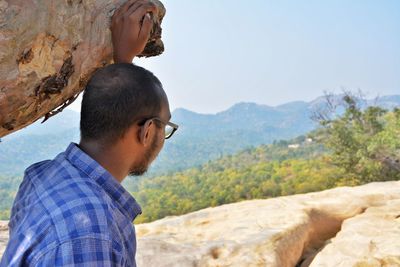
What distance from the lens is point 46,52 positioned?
1900 mm

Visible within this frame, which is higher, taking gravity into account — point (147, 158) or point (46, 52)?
point (46, 52)

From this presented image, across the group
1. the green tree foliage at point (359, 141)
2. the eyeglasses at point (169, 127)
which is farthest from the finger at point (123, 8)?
the green tree foliage at point (359, 141)

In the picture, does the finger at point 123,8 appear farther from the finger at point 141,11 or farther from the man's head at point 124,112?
the man's head at point 124,112

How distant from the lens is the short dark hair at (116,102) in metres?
1.24

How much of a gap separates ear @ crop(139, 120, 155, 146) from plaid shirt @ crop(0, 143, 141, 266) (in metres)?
0.14

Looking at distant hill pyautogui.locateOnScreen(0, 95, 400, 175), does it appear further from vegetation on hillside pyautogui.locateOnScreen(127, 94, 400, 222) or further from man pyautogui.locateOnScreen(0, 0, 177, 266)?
man pyautogui.locateOnScreen(0, 0, 177, 266)

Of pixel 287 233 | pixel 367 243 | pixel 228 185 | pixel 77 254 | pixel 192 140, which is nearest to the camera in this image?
pixel 77 254

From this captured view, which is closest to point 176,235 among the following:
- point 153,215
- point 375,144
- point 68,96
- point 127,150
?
point 68,96

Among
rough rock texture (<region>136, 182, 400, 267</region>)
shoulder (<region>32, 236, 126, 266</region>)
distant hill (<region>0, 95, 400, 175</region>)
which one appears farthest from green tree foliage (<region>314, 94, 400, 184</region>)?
shoulder (<region>32, 236, 126, 266</region>)

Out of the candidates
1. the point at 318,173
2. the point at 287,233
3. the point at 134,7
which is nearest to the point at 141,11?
the point at 134,7

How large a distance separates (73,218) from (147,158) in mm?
380

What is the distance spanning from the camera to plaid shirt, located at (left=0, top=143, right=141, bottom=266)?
0.99m

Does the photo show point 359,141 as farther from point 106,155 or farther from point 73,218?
point 73,218

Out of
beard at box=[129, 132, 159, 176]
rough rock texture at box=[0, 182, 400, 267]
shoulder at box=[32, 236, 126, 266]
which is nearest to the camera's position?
shoulder at box=[32, 236, 126, 266]
